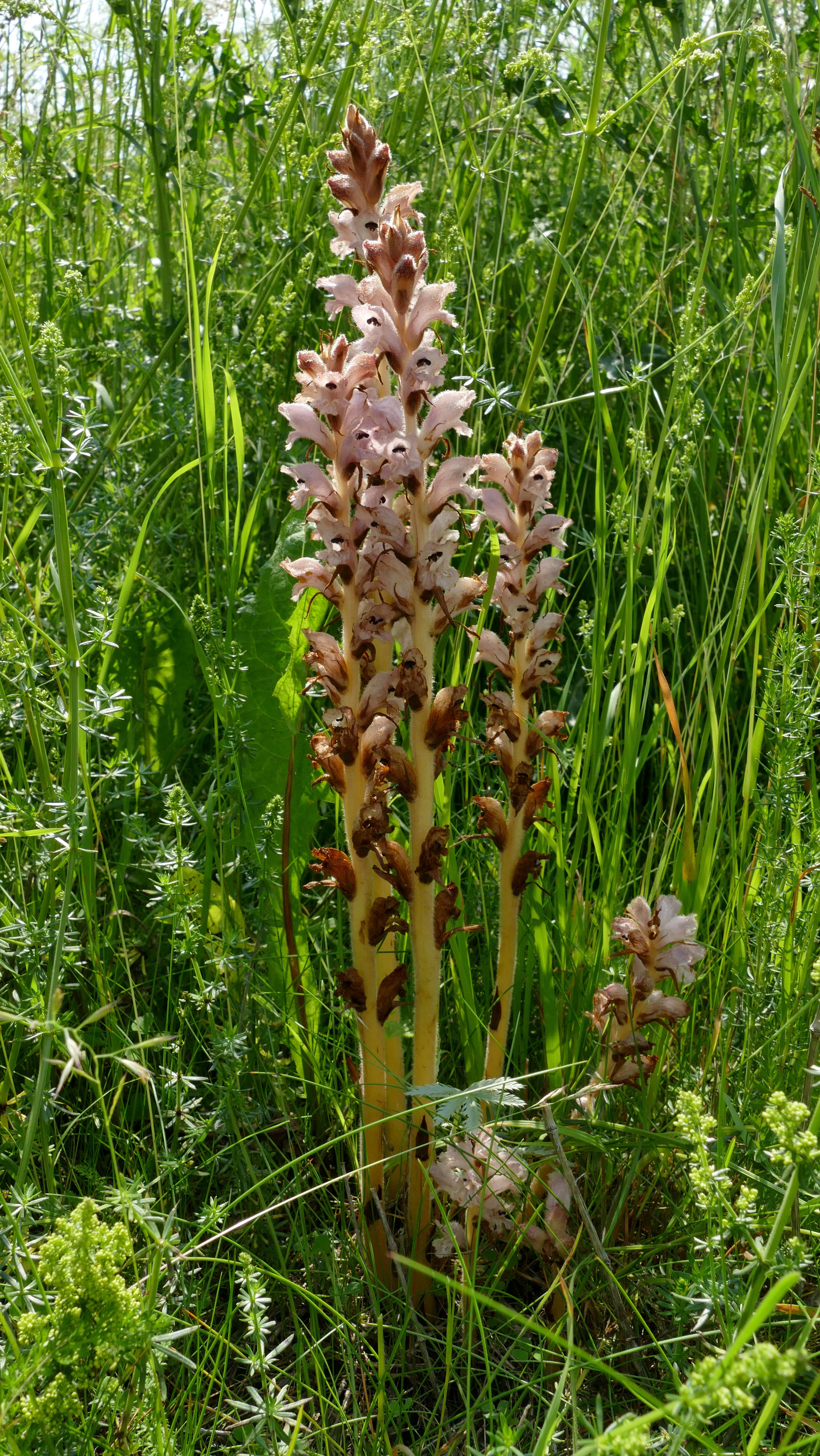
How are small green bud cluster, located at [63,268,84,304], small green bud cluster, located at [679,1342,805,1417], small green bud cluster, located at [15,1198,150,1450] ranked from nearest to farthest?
1. small green bud cluster, located at [679,1342,805,1417]
2. small green bud cluster, located at [15,1198,150,1450]
3. small green bud cluster, located at [63,268,84,304]

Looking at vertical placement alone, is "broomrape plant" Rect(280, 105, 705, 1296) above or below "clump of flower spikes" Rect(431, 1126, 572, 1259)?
above

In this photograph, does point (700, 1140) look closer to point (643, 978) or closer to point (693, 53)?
point (643, 978)

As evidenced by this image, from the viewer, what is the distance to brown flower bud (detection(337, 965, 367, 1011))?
4.82ft

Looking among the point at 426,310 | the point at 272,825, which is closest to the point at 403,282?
the point at 426,310

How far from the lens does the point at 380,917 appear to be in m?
1.46

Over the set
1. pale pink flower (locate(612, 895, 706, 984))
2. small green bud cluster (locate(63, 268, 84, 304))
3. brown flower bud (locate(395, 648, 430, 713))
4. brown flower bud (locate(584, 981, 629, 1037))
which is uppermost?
small green bud cluster (locate(63, 268, 84, 304))

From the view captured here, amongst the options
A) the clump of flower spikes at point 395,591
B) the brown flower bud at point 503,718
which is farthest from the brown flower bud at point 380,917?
the brown flower bud at point 503,718

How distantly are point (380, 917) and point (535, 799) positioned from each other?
254 mm

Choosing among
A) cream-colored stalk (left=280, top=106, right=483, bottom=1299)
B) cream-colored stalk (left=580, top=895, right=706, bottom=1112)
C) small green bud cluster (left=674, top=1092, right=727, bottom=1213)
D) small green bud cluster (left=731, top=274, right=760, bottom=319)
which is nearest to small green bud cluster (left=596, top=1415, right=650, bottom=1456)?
small green bud cluster (left=674, top=1092, right=727, bottom=1213)

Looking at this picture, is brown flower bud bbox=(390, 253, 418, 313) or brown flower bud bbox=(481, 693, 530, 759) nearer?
brown flower bud bbox=(390, 253, 418, 313)

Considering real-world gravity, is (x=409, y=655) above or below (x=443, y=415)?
below

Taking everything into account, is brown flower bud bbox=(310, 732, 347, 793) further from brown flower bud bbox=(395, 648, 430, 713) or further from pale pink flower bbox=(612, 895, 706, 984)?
pale pink flower bbox=(612, 895, 706, 984)

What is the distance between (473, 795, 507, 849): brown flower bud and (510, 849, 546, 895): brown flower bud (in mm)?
36

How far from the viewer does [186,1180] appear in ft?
5.51
